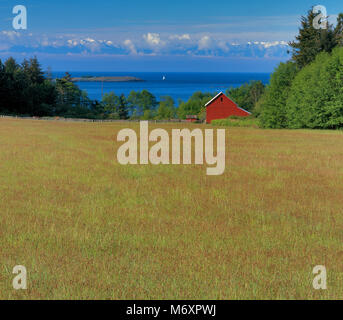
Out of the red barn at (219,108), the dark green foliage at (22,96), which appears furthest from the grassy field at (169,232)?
the dark green foliage at (22,96)

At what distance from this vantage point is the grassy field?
875cm

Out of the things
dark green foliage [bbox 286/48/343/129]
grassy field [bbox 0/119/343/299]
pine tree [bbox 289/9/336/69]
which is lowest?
grassy field [bbox 0/119/343/299]

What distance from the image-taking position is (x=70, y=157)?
103 feet

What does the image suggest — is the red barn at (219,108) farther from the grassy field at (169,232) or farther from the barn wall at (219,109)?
the grassy field at (169,232)

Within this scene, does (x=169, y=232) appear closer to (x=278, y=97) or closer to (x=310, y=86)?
(x=310, y=86)

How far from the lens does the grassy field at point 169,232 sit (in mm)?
8750

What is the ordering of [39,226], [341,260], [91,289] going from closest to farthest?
[91,289] → [341,260] → [39,226]

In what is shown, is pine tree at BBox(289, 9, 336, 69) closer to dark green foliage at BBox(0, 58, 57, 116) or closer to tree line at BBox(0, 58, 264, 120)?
tree line at BBox(0, 58, 264, 120)

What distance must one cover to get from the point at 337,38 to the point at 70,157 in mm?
70248

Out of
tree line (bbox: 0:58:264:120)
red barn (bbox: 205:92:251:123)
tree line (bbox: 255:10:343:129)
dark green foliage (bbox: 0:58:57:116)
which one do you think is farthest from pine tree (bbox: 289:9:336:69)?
dark green foliage (bbox: 0:58:57:116)

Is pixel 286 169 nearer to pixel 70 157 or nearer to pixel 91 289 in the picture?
pixel 70 157

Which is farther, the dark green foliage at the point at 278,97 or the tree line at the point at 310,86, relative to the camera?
the dark green foliage at the point at 278,97

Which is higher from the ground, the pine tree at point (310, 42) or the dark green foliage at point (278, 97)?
the pine tree at point (310, 42)

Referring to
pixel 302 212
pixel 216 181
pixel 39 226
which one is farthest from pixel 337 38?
pixel 39 226
